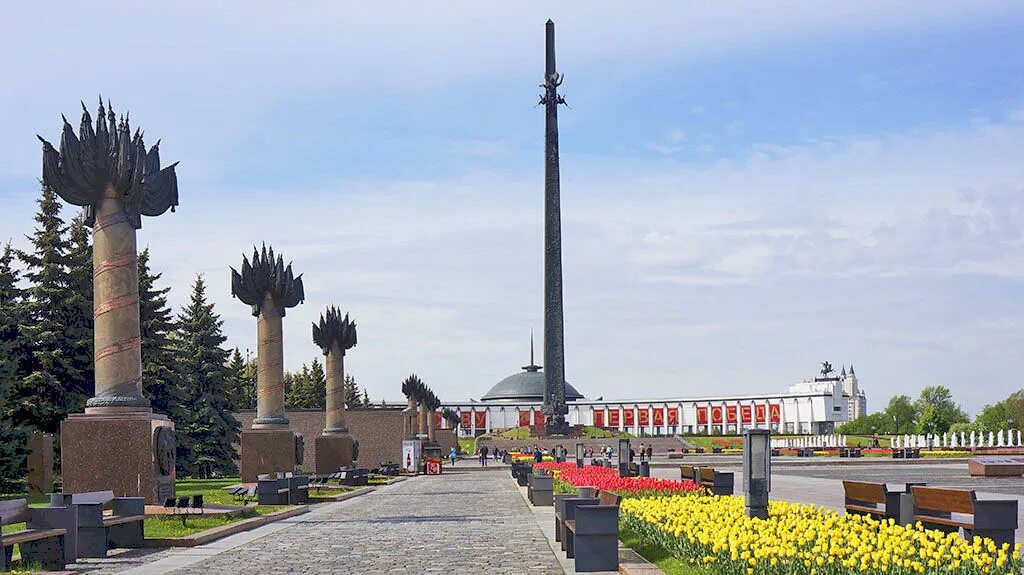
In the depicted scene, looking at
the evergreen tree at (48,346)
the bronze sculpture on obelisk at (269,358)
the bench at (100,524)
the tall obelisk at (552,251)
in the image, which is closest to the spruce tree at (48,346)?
the evergreen tree at (48,346)

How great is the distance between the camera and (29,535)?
14734mm

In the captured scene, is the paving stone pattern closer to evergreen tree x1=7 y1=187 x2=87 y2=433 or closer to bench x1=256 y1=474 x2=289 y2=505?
bench x1=256 y1=474 x2=289 y2=505

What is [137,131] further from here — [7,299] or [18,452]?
[7,299]

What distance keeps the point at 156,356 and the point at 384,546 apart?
3084cm

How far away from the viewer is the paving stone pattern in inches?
598

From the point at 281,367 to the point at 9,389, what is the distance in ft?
27.0

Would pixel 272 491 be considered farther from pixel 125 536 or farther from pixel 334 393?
pixel 334 393

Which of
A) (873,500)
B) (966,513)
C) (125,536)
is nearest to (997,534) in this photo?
(966,513)

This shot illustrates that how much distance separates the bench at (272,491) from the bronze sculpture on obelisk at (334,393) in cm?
2002

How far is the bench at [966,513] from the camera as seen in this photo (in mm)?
13742

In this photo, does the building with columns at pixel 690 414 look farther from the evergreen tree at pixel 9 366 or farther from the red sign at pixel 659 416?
the evergreen tree at pixel 9 366

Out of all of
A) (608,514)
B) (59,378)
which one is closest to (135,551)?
(608,514)

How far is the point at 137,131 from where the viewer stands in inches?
961

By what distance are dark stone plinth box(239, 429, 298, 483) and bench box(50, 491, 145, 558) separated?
56.9 feet
